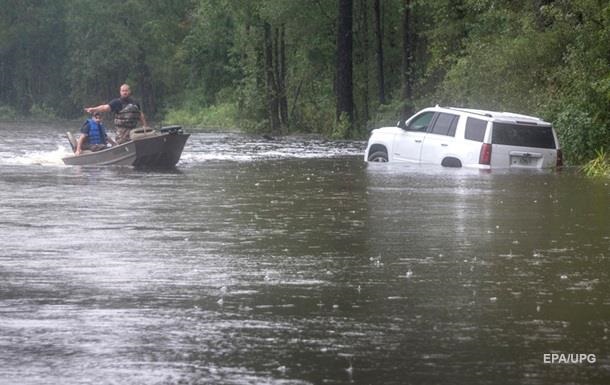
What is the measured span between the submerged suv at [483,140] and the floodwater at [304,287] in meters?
5.73

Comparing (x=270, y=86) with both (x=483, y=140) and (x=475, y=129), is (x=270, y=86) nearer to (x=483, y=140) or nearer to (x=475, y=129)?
(x=475, y=129)

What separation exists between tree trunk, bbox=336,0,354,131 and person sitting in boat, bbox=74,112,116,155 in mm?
23682

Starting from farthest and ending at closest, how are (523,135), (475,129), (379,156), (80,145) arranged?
1. (379,156)
2. (80,145)
3. (523,135)
4. (475,129)

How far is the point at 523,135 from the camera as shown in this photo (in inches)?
1037

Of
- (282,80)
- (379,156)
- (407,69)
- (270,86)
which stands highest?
(407,69)

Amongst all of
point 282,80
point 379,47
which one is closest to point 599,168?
point 379,47

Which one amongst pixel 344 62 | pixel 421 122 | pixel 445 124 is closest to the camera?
pixel 445 124

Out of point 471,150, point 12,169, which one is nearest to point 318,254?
point 471,150

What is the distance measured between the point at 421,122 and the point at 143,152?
222 inches

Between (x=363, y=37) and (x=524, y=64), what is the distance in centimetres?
2260

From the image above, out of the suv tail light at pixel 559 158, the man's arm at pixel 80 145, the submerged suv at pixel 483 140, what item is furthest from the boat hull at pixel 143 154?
the suv tail light at pixel 559 158

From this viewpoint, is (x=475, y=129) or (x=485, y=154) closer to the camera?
Result: (x=485, y=154)

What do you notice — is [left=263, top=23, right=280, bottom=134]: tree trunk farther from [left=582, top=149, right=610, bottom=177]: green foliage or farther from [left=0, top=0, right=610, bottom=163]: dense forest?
[left=582, top=149, right=610, bottom=177]: green foliage

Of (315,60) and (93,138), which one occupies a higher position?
(315,60)
